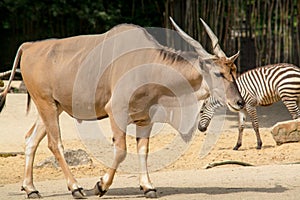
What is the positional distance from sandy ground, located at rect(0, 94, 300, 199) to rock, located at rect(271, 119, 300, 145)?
0.16 meters

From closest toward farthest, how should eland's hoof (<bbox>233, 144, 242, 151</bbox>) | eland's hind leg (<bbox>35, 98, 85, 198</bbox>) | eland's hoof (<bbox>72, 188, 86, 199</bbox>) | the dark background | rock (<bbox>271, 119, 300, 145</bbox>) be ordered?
1. eland's hoof (<bbox>72, 188, 86, 199</bbox>)
2. eland's hind leg (<bbox>35, 98, 85, 198</bbox>)
3. rock (<bbox>271, 119, 300, 145</bbox>)
4. eland's hoof (<bbox>233, 144, 242, 151</bbox>)
5. the dark background

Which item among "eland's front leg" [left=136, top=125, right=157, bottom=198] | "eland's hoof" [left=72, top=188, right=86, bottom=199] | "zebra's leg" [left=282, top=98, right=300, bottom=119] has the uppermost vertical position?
"eland's front leg" [left=136, top=125, right=157, bottom=198]

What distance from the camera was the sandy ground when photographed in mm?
7859

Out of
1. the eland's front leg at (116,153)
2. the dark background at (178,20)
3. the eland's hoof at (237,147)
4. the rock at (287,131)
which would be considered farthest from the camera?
the dark background at (178,20)

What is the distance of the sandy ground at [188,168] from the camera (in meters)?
7.86

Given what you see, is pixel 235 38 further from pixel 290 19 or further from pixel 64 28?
pixel 64 28

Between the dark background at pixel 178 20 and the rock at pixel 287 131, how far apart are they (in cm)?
562

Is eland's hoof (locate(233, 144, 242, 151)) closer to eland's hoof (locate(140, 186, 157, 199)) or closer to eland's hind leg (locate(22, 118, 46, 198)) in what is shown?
eland's hind leg (locate(22, 118, 46, 198))

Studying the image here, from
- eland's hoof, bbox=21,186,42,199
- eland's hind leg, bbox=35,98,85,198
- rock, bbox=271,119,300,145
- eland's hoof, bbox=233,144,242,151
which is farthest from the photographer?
eland's hoof, bbox=233,144,242,151

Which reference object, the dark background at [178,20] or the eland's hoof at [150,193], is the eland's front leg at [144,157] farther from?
the dark background at [178,20]

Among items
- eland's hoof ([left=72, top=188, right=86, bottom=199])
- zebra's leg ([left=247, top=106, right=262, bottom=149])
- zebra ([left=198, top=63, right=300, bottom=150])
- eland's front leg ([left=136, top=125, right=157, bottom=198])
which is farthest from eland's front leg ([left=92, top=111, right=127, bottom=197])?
zebra ([left=198, top=63, right=300, bottom=150])

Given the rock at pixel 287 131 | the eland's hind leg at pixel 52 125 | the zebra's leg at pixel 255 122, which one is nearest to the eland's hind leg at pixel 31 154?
the eland's hind leg at pixel 52 125

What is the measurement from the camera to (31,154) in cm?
817

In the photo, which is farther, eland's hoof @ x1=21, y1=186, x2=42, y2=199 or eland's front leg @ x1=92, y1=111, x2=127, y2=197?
eland's hoof @ x1=21, y1=186, x2=42, y2=199
